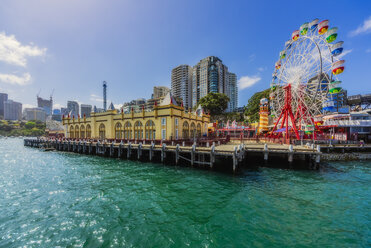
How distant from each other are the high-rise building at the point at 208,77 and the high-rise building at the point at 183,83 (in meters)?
5.64

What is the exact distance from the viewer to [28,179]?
53.5 ft

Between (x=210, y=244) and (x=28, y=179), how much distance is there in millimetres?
20102

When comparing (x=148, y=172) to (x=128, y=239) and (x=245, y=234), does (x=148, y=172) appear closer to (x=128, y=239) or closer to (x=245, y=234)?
(x=128, y=239)

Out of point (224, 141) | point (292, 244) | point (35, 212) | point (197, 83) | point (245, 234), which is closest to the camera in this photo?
point (292, 244)

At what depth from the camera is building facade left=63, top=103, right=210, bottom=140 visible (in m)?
29.3

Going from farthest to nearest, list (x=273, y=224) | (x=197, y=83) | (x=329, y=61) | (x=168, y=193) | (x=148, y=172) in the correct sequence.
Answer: (x=197, y=83) < (x=329, y=61) < (x=148, y=172) < (x=168, y=193) < (x=273, y=224)

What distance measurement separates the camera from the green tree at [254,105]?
192 ft

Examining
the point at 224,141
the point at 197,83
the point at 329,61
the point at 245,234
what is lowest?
the point at 245,234

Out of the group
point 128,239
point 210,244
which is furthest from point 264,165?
point 128,239

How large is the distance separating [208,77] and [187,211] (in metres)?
99.6

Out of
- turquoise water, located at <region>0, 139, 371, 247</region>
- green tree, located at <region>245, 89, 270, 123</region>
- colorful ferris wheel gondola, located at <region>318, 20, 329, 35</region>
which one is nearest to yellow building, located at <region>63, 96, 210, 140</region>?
turquoise water, located at <region>0, 139, 371, 247</region>

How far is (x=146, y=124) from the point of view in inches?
1252

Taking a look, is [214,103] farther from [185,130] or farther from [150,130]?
[150,130]

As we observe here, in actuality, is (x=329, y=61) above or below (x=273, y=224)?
above
